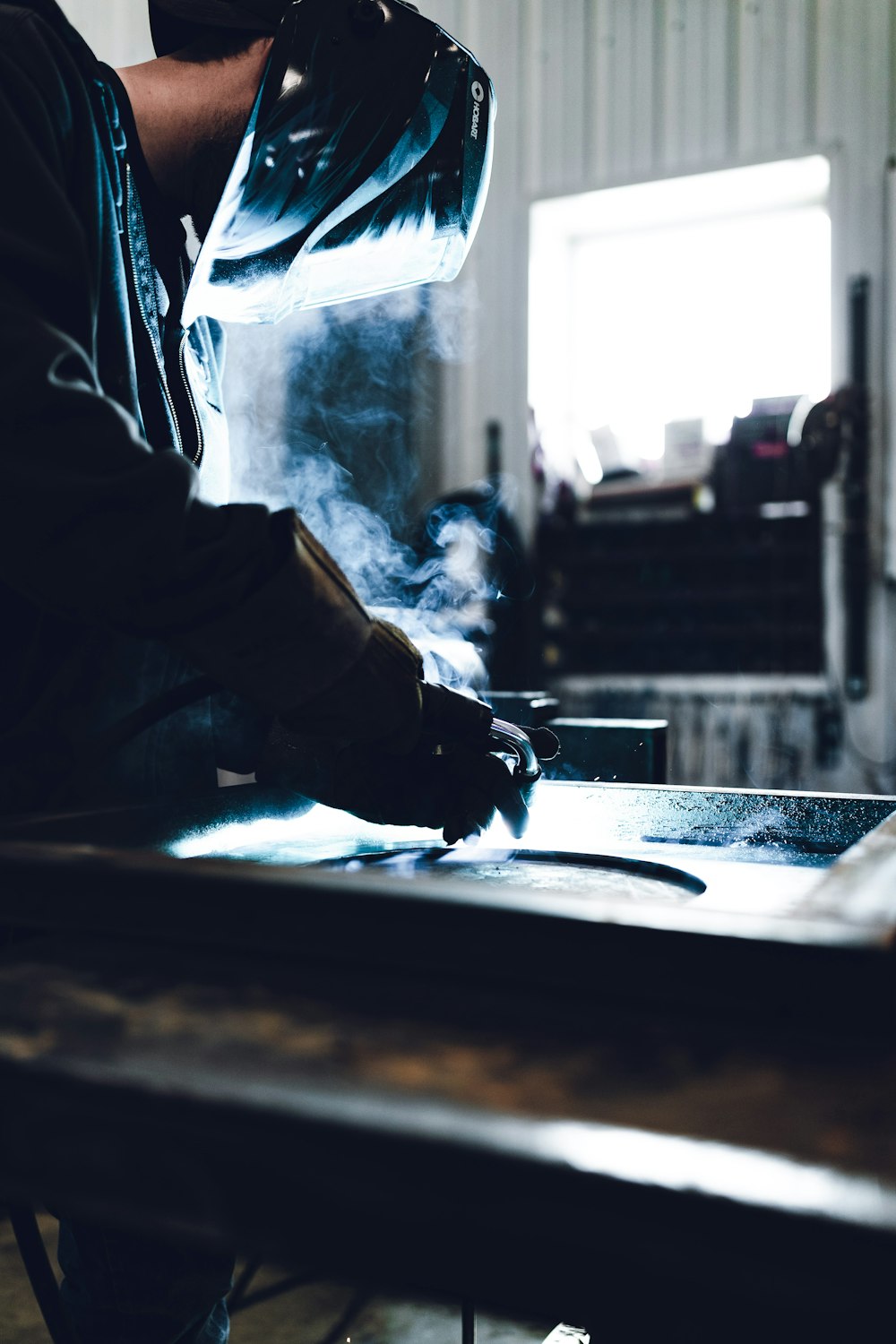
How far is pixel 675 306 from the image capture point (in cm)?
421

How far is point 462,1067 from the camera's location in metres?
0.48

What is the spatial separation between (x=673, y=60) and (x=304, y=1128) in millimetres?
4413

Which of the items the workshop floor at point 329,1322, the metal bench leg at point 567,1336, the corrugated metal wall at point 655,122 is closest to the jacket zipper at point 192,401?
the metal bench leg at point 567,1336

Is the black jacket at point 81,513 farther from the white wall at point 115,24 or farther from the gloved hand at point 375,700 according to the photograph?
the white wall at point 115,24

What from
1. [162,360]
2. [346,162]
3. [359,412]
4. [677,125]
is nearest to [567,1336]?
[162,360]

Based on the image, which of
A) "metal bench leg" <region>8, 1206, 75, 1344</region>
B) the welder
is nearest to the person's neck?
the welder

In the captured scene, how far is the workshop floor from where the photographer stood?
1.75 metres

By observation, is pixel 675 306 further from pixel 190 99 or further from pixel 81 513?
pixel 81 513

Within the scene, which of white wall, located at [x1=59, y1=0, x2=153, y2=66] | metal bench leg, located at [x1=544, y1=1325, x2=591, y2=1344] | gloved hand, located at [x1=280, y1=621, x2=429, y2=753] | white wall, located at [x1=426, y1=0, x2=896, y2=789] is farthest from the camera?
white wall, located at [x1=59, y1=0, x2=153, y2=66]

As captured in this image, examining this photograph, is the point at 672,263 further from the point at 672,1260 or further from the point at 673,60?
the point at 672,1260

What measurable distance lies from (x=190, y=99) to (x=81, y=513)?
2.00 feet

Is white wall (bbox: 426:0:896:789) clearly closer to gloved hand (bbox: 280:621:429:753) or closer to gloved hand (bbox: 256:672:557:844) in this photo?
gloved hand (bbox: 256:672:557:844)

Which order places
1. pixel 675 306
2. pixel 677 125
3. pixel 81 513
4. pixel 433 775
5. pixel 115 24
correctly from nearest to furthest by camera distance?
pixel 81 513 → pixel 433 775 → pixel 677 125 → pixel 675 306 → pixel 115 24

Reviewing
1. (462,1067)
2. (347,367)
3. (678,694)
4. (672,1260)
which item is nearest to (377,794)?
(462,1067)
